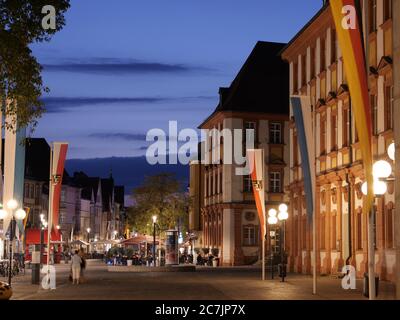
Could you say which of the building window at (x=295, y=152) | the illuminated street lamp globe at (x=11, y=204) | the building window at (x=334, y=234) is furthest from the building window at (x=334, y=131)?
the illuminated street lamp globe at (x=11, y=204)

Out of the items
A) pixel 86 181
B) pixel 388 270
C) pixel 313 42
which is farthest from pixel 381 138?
pixel 86 181

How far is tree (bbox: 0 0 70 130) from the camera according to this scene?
22.1m

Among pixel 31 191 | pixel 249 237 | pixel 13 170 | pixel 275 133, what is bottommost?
pixel 249 237

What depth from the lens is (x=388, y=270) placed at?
1433 inches

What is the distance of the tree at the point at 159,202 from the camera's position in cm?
8412

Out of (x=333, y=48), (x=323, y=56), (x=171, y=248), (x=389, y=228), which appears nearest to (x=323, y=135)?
(x=323, y=56)

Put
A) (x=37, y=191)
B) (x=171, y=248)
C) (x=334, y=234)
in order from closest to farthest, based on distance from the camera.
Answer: (x=334, y=234) → (x=171, y=248) → (x=37, y=191)

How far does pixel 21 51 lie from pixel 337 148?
2523 centimetres

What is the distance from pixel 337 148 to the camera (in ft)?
146

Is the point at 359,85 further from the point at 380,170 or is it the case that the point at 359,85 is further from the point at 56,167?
the point at 56,167

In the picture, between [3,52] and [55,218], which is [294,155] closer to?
[55,218]

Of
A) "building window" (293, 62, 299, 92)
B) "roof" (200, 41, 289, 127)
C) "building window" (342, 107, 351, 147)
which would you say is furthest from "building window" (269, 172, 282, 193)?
"building window" (342, 107, 351, 147)

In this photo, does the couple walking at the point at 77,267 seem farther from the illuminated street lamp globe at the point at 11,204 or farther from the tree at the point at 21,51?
the tree at the point at 21,51
